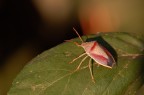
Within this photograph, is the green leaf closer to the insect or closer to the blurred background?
the insect

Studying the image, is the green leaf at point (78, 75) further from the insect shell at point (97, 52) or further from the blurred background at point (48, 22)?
the blurred background at point (48, 22)

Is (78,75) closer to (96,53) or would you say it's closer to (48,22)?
(96,53)

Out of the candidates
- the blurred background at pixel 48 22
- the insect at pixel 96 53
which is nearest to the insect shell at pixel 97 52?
the insect at pixel 96 53

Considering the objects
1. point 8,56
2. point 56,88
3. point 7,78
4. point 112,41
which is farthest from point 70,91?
point 8,56

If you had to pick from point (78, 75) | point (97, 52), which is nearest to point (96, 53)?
point (97, 52)

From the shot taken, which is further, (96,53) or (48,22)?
(48,22)

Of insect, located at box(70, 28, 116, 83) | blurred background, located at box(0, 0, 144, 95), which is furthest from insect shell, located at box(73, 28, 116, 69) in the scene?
blurred background, located at box(0, 0, 144, 95)
